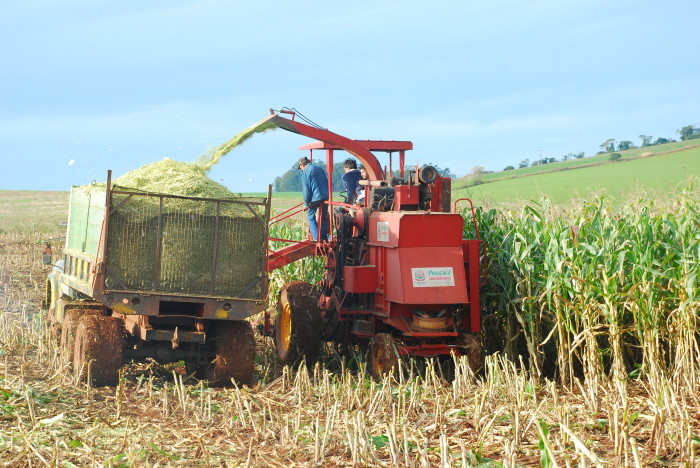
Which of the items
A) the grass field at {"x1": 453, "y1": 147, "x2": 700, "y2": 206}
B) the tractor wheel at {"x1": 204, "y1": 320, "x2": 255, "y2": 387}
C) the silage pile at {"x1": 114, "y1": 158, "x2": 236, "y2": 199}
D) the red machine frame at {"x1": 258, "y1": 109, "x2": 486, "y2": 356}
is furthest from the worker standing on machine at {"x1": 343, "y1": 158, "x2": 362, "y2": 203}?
the grass field at {"x1": 453, "y1": 147, "x2": 700, "y2": 206}

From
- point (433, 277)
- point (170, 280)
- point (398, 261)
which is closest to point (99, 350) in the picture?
point (170, 280)

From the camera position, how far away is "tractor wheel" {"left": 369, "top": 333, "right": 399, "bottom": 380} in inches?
327

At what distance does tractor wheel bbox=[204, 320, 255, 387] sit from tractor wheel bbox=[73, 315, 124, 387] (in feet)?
3.53

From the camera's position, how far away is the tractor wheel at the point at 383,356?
831 cm

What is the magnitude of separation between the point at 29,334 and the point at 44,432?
17.6ft

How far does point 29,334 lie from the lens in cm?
1082

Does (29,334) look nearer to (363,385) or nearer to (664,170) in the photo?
(363,385)

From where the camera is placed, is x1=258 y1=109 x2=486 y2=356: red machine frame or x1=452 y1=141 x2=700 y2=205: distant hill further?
x1=452 y1=141 x2=700 y2=205: distant hill

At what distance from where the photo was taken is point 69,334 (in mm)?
8812

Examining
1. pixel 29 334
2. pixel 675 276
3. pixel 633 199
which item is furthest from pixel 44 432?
pixel 633 199

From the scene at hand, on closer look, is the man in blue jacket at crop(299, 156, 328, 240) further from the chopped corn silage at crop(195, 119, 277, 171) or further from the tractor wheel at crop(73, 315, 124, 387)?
the tractor wheel at crop(73, 315, 124, 387)

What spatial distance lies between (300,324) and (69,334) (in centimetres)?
279

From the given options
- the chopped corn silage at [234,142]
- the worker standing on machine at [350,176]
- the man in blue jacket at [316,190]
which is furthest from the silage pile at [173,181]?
the worker standing on machine at [350,176]

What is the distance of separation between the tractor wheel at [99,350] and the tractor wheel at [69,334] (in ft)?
0.90
